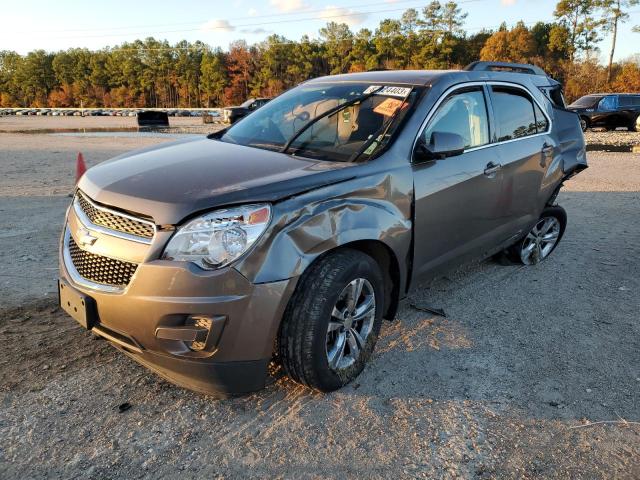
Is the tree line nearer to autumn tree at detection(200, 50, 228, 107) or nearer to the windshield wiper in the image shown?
autumn tree at detection(200, 50, 228, 107)

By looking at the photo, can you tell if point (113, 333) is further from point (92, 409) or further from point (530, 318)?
point (530, 318)

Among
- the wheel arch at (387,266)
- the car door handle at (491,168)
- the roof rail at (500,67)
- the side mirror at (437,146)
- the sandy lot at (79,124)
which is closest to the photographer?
the wheel arch at (387,266)

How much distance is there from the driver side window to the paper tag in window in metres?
0.25

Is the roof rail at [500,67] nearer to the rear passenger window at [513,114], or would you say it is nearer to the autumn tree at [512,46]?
the rear passenger window at [513,114]

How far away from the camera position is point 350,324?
2986mm

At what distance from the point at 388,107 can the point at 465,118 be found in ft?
2.32

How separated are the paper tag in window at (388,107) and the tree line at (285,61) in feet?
179

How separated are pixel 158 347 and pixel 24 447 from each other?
2.60ft

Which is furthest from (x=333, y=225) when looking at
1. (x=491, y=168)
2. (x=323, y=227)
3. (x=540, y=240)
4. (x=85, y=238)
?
(x=540, y=240)

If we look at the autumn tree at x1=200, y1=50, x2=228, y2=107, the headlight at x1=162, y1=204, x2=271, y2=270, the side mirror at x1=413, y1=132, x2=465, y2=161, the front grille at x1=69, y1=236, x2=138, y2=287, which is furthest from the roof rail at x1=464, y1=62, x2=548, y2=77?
the autumn tree at x1=200, y1=50, x2=228, y2=107

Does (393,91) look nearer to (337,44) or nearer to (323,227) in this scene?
(323,227)

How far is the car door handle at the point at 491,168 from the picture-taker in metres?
3.87

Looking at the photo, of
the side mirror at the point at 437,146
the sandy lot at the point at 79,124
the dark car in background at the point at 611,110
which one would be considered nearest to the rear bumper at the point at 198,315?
the side mirror at the point at 437,146

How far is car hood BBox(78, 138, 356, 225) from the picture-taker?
248cm
